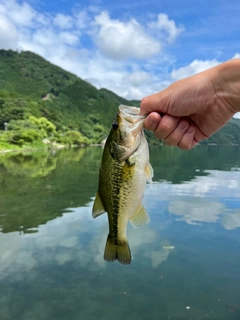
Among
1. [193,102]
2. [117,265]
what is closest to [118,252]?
[193,102]

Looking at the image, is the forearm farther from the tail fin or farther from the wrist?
the tail fin

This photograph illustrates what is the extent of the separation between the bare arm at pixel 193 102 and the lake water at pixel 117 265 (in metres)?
5.97

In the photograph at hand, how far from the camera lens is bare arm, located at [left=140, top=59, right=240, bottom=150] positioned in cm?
278

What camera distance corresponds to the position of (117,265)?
33.1 ft

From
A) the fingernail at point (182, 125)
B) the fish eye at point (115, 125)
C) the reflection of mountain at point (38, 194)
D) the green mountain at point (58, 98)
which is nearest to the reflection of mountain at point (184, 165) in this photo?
the reflection of mountain at point (38, 194)

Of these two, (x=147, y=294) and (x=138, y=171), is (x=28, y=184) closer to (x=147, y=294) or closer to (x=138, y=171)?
(x=147, y=294)

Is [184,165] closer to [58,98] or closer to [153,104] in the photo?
[153,104]

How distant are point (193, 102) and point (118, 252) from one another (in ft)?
5.29

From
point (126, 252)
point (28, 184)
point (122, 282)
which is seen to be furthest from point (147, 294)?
point (28, 184)

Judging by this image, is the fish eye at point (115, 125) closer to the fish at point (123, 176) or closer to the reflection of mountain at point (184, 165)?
the fish at point (123, 176)

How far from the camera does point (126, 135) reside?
2.62m

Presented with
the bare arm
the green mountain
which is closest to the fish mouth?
the bare arm

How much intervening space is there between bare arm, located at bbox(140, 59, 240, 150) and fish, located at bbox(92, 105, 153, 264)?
0.23 metres

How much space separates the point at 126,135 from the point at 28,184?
2315 centimetres
